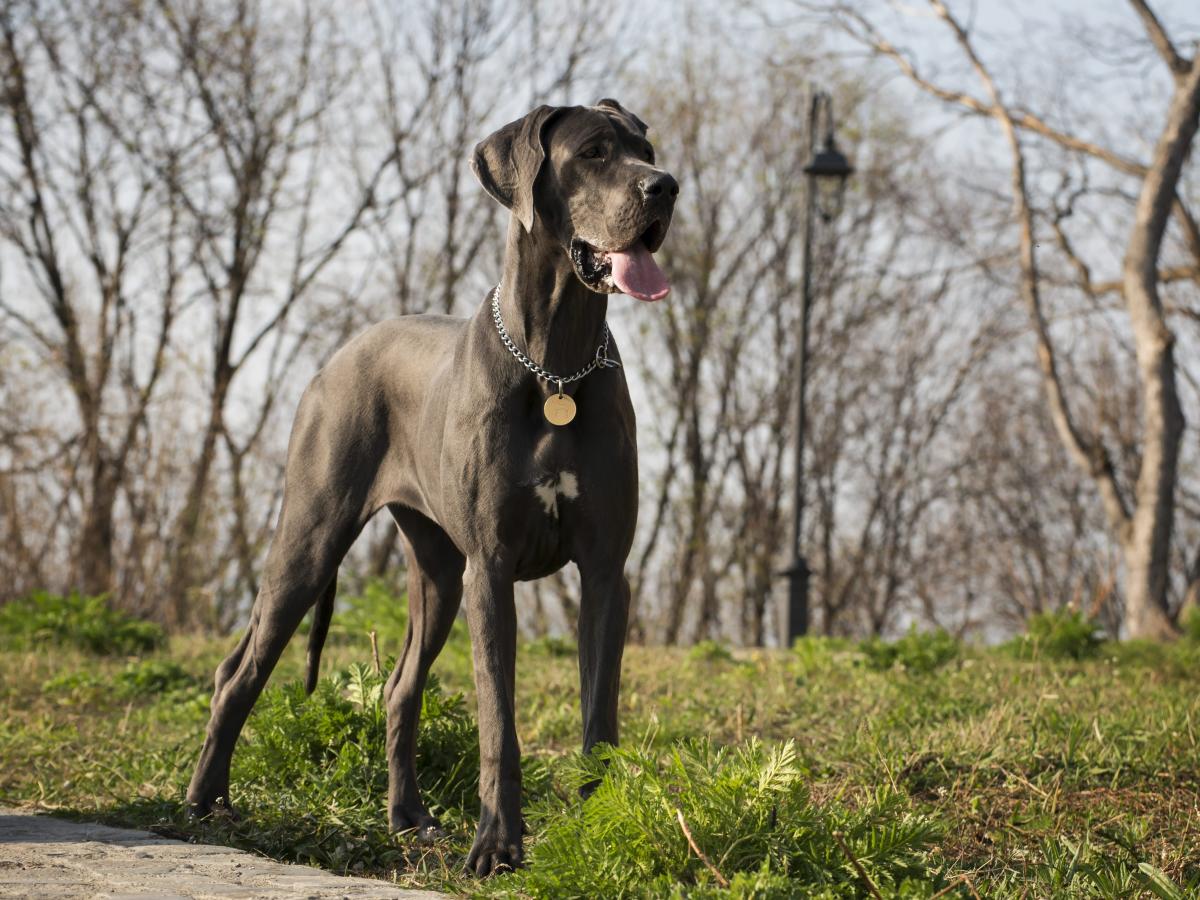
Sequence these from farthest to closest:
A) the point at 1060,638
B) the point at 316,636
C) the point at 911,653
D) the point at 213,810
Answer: the point at 1060,638 < the point at 911,653 < the point at 316,636 < the point at 213,810

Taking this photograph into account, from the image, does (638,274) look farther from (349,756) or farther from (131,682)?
(131,682)

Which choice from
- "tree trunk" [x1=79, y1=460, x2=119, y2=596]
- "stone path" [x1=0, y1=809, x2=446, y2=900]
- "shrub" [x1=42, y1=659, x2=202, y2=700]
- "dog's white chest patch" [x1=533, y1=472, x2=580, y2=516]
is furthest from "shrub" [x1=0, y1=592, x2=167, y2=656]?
"dog's white chest patch" [x1=533, y1=472, x2=580, y2=516]

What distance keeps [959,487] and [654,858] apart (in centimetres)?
1979

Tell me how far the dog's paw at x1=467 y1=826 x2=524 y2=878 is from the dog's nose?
1.69 metres

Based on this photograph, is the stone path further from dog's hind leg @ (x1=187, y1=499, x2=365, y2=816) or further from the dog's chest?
the dog's chest

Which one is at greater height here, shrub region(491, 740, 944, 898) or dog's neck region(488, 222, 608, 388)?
dog's neck region(488, 222, 608, 388)

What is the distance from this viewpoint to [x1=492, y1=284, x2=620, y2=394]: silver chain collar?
3.50 m

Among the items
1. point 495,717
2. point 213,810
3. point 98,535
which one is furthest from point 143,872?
point 98,535

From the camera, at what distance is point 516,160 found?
3.49m

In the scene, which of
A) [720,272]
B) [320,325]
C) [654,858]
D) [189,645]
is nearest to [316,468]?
[654,858]

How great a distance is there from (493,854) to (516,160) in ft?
6.10

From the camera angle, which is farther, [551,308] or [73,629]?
[73,629]

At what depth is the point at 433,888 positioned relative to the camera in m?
3.24

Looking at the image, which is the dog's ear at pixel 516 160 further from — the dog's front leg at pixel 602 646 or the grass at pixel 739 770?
the grass at pixel 739 770
